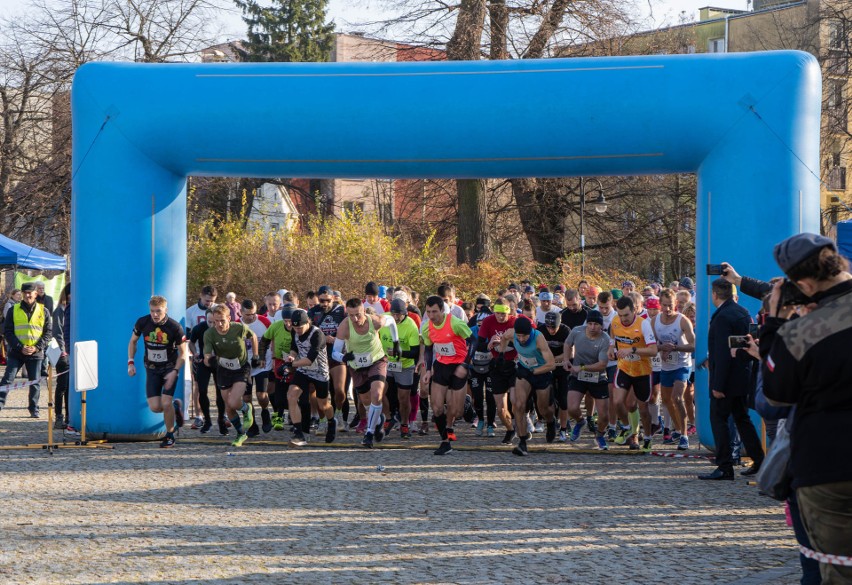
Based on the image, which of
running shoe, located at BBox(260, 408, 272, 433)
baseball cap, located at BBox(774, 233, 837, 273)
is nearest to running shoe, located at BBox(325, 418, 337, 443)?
running shoe, located at BBox(260, 408, 272, 433)

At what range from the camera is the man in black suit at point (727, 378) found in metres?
9.77

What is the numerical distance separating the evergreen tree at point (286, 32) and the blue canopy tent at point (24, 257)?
2128 centimetres

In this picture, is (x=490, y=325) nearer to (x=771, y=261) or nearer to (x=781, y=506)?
(x=771, y=261)

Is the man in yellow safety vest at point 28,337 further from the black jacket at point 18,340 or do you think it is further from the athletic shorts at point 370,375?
the athletic shorts at point 370,375

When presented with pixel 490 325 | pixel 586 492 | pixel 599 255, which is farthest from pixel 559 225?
pixel 586 492

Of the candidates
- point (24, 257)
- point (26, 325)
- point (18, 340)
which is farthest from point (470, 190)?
point (18, 340)

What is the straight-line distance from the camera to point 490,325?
1261 centimetres

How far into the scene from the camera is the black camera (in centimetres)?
458

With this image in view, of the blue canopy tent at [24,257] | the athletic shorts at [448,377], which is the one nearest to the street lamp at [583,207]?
the blue canopy tent at [24,257]

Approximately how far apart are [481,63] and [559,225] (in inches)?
726

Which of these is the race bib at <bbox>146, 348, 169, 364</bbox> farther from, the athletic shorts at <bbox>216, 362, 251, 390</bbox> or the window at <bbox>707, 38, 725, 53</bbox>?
the window at <bbox>707, 38, 725, 53</bbox>

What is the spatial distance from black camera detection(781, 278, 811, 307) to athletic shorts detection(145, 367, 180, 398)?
870cm

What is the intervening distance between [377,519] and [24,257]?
1644 centimetres

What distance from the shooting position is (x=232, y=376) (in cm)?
1286
